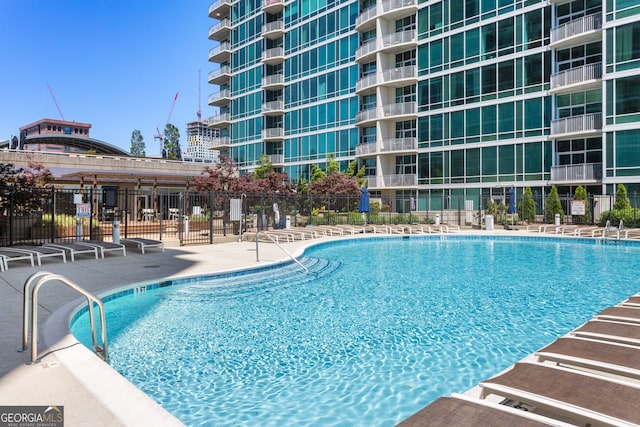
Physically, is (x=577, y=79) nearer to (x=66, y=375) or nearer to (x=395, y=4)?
(x=395, y=4)

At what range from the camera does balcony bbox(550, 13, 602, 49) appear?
2692 cm

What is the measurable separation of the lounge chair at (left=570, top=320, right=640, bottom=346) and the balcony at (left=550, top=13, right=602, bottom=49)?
1108 inches

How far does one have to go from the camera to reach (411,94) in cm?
3744

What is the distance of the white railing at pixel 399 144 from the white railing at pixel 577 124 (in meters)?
10.9

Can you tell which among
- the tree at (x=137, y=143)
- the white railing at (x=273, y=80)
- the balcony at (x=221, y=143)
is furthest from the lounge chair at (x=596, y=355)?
the tree at (x=137, y=143)

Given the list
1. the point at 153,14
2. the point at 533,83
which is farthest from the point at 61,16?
the point at 533,83

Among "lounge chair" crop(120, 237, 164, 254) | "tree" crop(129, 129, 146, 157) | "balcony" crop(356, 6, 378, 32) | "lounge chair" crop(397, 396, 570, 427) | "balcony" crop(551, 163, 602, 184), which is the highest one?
"tree" crop(129, 129, 146, 157)

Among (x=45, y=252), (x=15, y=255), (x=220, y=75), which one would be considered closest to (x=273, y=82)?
(x=220, y=75)

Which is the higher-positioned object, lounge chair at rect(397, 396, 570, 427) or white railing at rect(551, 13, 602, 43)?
white railing at rect(551, 13, 602, 43)

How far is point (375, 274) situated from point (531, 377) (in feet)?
30.2

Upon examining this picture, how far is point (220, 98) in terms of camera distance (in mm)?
54406

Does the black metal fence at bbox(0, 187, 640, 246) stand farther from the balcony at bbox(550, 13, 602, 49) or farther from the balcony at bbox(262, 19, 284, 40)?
the balcony at bbox(262, 19, 284, 40)

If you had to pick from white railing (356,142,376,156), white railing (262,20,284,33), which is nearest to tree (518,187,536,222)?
white railing (356,142,376,156)

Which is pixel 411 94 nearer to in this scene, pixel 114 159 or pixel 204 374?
pixel 114 159
